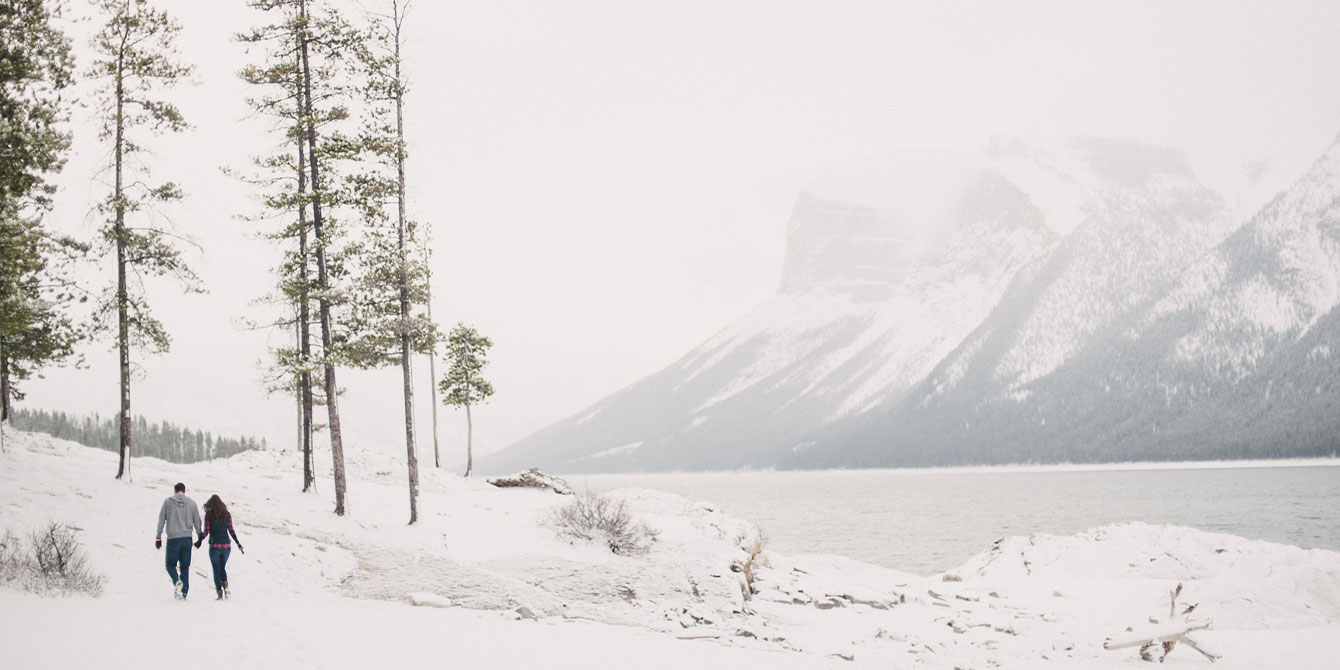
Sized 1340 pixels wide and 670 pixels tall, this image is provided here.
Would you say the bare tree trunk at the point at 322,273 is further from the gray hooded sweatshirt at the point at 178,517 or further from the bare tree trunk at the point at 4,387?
the bare tree trunk at the point at 4,387

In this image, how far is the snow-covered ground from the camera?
44.0ft

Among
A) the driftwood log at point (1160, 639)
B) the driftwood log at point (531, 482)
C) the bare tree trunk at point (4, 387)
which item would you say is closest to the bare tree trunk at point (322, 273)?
the bare tree trunk at point (4, 387)

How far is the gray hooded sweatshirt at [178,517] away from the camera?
16438mm

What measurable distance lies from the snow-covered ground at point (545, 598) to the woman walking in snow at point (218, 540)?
425 millimetres

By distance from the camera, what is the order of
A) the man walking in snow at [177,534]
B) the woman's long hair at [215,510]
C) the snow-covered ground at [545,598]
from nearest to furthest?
1. the snow-covered ground at [545,598]
2. the man walking in snow at [177,534]
3. the woman's long hair at [215,510]

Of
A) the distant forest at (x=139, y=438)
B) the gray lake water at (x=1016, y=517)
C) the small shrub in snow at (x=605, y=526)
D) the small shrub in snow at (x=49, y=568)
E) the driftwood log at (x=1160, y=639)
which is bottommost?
the gray lake water at (x=1016, y=517)

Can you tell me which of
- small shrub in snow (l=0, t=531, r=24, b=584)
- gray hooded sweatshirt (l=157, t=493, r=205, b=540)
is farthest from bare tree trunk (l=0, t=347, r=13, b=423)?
gray hooded sweatshirt (l=157, t=493, r=205, b=540)

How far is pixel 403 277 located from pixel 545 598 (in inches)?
522

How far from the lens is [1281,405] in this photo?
183750 millimetres

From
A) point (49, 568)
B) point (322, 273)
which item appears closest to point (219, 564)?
point (49, 568)

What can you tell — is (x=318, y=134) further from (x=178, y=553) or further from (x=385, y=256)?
(x=178, y=553)

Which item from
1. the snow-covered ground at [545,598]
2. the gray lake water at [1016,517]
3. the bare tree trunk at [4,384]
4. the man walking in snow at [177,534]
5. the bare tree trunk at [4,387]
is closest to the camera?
the snow-covered ground at [545,598]

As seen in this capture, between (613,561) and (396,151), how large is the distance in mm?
15119

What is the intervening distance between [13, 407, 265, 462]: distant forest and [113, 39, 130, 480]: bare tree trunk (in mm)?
60417
